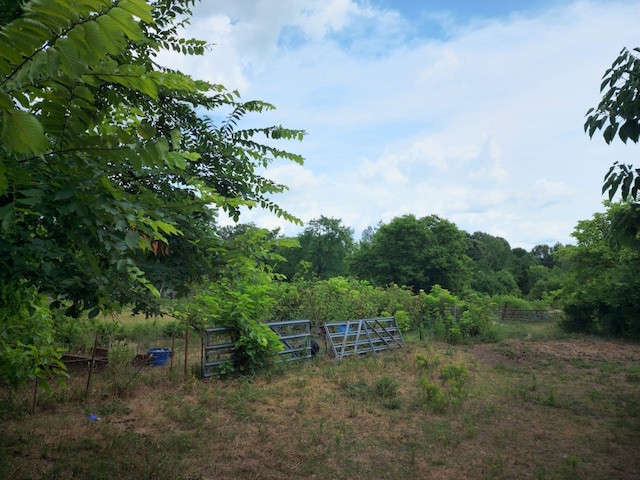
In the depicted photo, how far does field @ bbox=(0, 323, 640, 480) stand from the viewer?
16.3 ft

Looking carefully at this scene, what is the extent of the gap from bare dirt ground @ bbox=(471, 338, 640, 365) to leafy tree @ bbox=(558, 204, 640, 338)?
248 centimetres

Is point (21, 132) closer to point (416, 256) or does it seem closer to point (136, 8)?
point (136, 8)

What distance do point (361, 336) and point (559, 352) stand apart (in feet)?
24.5

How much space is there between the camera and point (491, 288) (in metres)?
44.4

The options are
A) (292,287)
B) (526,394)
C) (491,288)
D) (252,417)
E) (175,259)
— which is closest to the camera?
(175,259)

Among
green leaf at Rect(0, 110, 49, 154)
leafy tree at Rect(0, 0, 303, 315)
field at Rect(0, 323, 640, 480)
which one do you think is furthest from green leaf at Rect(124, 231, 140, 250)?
field at Rect(0, 323, 640, 480)

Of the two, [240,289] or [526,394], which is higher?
[240,289]

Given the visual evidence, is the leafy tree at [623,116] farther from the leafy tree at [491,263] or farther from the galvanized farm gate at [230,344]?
the leafy tree at [491,263]

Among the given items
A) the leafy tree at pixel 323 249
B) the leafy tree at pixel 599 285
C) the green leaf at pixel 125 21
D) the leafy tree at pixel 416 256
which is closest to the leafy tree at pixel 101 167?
the green leaf at pixel 125 21

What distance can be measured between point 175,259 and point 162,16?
197 centimetres

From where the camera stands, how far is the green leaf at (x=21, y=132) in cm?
98

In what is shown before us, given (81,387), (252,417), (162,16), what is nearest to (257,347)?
→ (252,417)

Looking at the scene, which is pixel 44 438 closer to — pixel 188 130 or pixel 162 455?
pixel 162 455

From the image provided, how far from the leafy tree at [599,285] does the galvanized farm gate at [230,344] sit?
1619 centimetres
